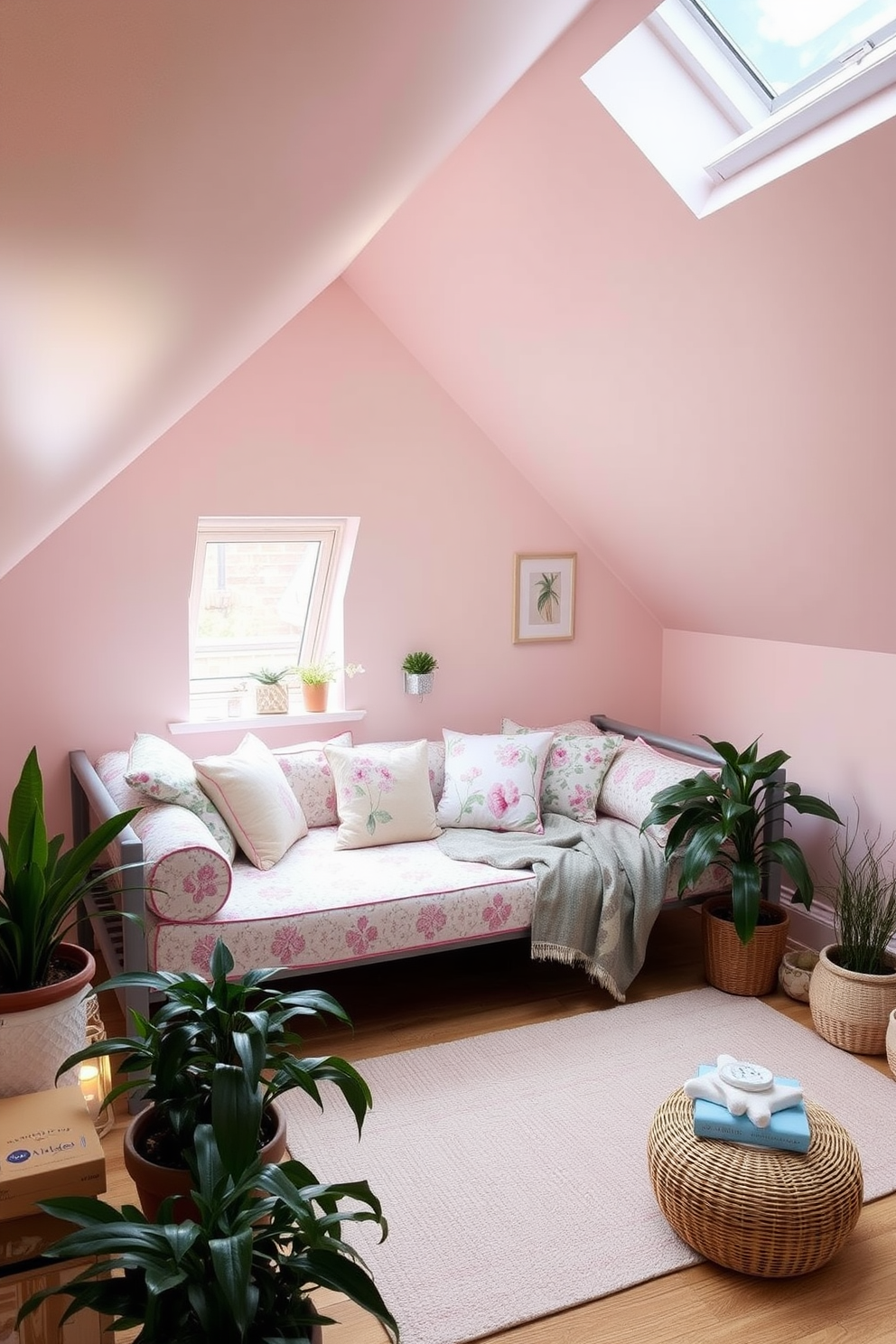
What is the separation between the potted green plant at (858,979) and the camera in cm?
328

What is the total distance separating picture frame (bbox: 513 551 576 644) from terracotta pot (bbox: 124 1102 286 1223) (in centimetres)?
318

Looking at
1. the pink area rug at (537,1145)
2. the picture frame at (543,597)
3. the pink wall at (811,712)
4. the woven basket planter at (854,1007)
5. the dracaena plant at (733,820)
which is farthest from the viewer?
the picture frame at (543,597)

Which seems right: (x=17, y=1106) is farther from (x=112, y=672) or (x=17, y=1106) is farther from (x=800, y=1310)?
(x=112, y=672)

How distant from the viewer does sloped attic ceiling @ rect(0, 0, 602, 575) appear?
0.48m

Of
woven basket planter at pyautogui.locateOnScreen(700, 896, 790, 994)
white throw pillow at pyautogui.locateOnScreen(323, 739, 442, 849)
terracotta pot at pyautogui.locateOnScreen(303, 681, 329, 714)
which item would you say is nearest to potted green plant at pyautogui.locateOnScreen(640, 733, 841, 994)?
woven basket planter at pyautogui.locateOnScreen(700, 896, 790, 994)

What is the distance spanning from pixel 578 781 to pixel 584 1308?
2.23m

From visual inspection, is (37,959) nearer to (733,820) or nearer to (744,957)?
(733,820)

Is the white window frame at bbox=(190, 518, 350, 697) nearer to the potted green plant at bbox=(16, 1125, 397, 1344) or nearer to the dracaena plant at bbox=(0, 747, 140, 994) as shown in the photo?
the dracaena plant at bbox=(0, 747, 140, 994)

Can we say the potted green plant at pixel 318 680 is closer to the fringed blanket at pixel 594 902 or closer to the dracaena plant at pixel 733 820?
the fringed blanket at pixel 594 902

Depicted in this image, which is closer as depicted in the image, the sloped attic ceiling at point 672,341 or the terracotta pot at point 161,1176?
the terracotta pot at point 161,1176

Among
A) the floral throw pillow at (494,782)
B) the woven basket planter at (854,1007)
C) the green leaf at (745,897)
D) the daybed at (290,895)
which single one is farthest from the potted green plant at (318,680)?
the woven basket planter at (854,1007)

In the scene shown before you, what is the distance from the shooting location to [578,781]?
168 inches

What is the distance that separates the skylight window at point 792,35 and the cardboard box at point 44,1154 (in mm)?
2619

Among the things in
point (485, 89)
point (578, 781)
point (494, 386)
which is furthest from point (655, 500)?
point (485, 89)
